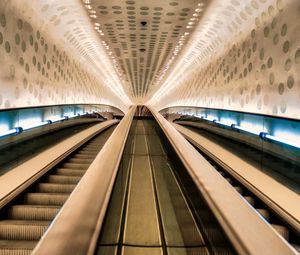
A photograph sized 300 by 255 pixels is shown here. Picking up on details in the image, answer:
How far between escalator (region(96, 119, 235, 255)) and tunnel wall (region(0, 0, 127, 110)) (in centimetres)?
421

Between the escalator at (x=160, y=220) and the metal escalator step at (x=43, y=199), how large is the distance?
37.4 inches

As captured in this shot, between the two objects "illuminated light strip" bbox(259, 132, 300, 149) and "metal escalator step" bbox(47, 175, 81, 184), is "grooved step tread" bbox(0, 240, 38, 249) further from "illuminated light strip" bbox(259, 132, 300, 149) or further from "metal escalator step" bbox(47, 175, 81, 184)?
"illuminated light strip" bbox(259, 132, 300, 149)

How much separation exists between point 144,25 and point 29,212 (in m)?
9.32

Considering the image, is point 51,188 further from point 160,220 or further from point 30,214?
point 160,220

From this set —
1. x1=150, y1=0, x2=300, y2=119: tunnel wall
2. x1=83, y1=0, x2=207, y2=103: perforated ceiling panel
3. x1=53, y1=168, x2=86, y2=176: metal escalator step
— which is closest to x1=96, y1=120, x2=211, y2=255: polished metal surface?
x1=53, y1=168, x2=86, y2=176: metal escalator step

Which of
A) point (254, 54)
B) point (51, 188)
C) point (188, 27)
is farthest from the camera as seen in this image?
point (188, 27)

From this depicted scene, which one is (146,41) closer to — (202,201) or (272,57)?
(272,57)

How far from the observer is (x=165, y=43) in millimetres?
15773

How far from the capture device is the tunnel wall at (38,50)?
26.6 feet

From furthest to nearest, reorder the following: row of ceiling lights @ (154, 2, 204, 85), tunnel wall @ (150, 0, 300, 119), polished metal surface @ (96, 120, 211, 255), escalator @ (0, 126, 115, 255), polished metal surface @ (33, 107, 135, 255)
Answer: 1. row of ceiling lights @ (154, 2, 204, 85)
2. tunnel wall @ (150, 0, 300, 119)
3. escalator @ (0, 126, 115, 255)
4. polished metal surface @ (96, 120, 211, 255)
5. polished metal surface @ (33, 107, 135, 255)

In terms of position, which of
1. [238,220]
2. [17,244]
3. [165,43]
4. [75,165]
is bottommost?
[17,244]

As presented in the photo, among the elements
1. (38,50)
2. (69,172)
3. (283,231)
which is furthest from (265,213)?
(38,50)

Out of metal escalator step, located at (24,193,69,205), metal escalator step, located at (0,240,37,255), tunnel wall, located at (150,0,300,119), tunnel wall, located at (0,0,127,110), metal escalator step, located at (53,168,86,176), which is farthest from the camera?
tunnel wall, located at (0,0,127,110)

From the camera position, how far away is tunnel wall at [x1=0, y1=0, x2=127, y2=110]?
810 centimetres
